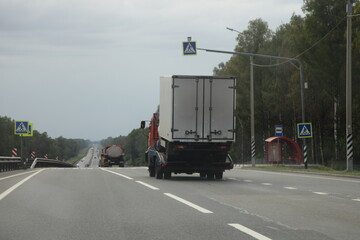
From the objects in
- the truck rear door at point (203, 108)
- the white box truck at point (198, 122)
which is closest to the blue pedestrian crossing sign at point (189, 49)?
the white box truck at point (198, 122)

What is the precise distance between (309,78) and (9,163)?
88.8ft

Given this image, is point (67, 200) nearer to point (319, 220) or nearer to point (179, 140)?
point (319, 220)

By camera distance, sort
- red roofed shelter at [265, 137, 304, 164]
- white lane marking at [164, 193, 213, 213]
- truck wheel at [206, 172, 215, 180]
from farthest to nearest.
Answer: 1. red roofed shelter at [265, 137, 304, 164]
2. truck wheel at [206, 172, 215, 180]
3. white lane marking at [164, 193, 213, 213]

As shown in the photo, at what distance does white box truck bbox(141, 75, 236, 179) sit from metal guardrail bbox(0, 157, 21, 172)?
14.0 meters

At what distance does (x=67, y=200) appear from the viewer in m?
13.0

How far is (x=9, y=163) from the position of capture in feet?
117

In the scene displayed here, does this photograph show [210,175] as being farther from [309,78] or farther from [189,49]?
[309,78]

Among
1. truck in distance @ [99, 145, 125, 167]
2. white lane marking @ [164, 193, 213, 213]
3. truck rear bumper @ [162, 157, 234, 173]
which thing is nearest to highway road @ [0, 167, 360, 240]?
white lane marking @ [164, 193, 213, 213]

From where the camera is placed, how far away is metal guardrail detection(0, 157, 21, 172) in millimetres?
32559

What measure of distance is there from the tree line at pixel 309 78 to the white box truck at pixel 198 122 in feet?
71.3

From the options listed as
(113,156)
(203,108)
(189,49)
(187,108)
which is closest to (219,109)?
(203,108)

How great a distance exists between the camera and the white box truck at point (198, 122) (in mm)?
20766

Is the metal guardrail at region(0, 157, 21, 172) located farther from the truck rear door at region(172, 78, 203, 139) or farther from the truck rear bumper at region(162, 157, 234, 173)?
the truck rear door at region(172, 78, 203, 139)

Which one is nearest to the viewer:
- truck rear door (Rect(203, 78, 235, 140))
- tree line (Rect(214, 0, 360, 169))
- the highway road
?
the highway road
